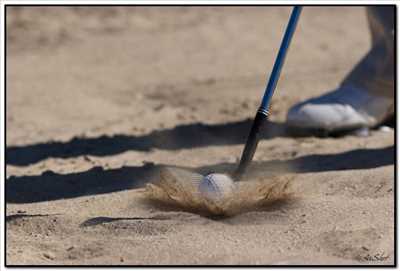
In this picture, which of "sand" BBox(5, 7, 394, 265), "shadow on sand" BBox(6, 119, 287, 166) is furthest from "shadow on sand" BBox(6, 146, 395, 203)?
"shadow on sand" BBox(6, 119, 287, 166)

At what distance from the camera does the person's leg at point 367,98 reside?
5.80 metres

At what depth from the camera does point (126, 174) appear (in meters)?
5.06

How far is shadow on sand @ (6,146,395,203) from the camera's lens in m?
4.79

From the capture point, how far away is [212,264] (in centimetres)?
368

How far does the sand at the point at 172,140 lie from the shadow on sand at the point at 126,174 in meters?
0.01

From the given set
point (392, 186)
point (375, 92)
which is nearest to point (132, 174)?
point (392, 186)

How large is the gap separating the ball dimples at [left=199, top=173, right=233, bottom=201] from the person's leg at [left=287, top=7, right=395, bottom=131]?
1.56m

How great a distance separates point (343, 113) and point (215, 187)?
1753 mm

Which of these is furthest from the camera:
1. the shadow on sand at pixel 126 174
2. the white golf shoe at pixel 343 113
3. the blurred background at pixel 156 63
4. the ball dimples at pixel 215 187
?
the blurred background at pixel 156 63

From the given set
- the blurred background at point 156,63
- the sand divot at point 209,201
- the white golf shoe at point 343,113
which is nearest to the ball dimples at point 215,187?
the sand divot at point 209,201

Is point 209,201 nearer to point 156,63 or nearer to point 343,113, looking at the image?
point 343,113

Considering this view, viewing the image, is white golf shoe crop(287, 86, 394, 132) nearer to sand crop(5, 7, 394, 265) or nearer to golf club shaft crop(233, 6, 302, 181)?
sand crop(5, 7, 394, 265)

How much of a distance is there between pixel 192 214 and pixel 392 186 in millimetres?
929

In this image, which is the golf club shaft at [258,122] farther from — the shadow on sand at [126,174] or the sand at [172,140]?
the shadow on sand at [126,174]
